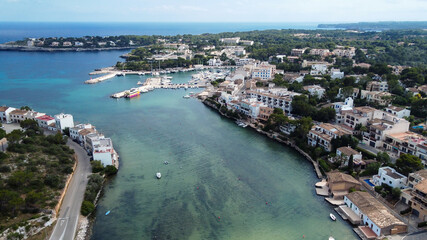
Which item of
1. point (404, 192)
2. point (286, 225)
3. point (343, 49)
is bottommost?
point (286, 225)

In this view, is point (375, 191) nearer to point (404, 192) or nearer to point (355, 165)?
point (404, 192)

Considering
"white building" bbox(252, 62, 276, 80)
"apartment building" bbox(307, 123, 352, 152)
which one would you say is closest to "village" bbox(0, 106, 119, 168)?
"apartment building" bbox(307, 123, 352, 152)

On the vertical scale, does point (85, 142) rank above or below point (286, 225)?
above

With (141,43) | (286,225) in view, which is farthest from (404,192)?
(141,43)

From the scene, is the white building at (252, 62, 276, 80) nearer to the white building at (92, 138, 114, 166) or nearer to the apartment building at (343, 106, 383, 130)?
the apartment building at (343, 106, 383, 130)

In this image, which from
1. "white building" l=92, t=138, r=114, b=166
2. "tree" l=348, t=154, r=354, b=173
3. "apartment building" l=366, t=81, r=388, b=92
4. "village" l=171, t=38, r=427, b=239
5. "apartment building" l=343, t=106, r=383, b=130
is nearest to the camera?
"village" l=171, t=38, r=427, b=239

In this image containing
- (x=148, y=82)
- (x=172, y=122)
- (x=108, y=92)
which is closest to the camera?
(x=172, y=122)

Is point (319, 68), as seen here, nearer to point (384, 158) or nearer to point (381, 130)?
point (381, 130)
